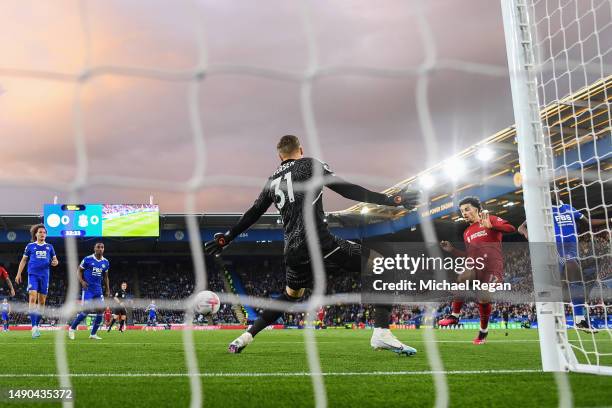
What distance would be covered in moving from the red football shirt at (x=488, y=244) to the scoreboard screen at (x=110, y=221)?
57.6 feet

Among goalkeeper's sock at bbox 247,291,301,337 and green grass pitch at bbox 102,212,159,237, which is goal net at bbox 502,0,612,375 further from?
green grass pitch at bbox 102,212,159,237

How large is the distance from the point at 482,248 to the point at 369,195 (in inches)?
139

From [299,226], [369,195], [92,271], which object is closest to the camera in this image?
[369,195]

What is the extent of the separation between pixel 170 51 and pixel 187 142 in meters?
0.64

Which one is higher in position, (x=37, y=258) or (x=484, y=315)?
(x=37, y=258)

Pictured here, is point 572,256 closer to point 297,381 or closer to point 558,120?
point 558,120

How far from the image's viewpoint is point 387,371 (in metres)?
4.09

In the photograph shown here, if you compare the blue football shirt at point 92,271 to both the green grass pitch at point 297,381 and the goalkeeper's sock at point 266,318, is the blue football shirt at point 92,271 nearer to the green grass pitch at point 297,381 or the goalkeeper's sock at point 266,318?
the green grass pitch at point 297,381

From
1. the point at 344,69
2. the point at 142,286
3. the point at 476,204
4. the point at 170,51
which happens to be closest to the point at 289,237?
the point at 170,51

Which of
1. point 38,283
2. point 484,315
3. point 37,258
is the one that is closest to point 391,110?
point 484,315

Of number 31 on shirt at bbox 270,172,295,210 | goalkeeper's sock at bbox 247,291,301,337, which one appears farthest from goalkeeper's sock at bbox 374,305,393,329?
number 31 on shirt at bbox 270,172,295,210

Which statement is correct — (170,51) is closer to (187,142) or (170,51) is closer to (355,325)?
(187,142)

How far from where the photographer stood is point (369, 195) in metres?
4.52

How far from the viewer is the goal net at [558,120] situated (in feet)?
12.4
